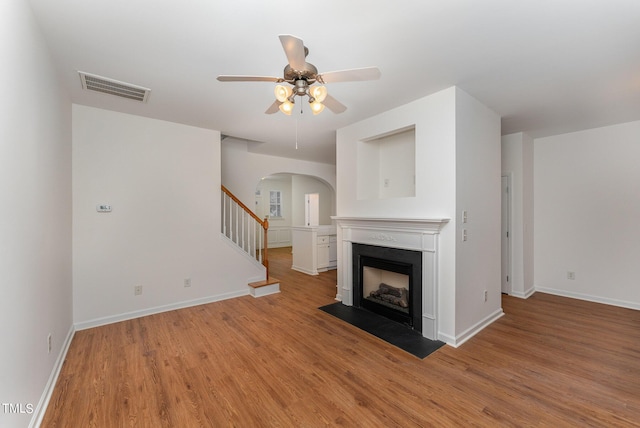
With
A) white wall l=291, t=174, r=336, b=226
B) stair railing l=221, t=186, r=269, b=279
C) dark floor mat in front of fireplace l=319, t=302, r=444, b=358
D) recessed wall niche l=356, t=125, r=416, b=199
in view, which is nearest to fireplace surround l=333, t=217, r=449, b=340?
dark floor mat in front of fireplace l=319, t=302, r=444, b=358

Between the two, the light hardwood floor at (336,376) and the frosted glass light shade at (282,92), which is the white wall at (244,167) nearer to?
the light hardwood floor at (336,376)

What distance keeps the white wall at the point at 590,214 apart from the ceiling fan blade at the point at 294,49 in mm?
4872

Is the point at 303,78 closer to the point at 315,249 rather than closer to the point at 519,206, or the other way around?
the point at 519,206

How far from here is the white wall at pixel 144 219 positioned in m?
3.27

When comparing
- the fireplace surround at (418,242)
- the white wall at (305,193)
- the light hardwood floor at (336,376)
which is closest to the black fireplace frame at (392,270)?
the fireplace surround at (418,242)

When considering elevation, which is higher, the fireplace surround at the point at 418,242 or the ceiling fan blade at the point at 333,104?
the ceiling fan blade at the point at 333,104

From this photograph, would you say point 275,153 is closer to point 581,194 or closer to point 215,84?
point 215,84

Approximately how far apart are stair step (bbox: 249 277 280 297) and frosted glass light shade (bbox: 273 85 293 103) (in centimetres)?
330

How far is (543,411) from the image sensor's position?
187cm

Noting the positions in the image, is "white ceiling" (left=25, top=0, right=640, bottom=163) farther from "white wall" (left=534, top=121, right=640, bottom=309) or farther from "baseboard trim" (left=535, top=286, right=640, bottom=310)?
"baseboard trim" (left=535, top=286, right=640, bottom=310)

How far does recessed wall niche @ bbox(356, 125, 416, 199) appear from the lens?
376 centimetres

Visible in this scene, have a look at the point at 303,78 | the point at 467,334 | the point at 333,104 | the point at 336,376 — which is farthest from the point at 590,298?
the point at 303,78

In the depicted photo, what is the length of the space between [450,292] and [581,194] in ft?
10.6

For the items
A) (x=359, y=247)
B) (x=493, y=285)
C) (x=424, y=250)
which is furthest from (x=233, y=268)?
(x=493, y=285)
